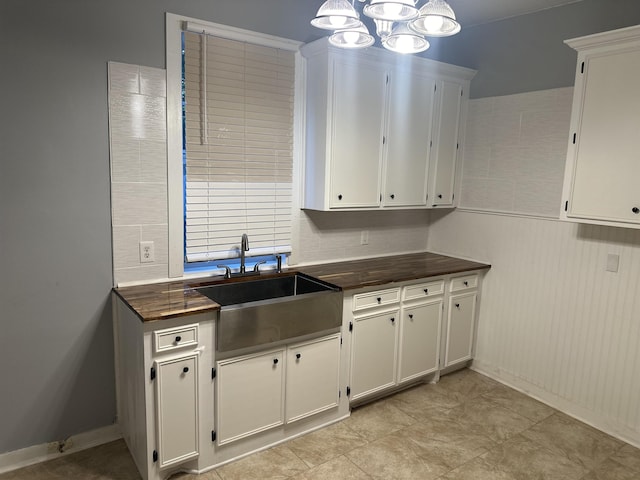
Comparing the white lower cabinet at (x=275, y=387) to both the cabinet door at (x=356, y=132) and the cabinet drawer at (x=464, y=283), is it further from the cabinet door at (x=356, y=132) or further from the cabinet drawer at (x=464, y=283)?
the cabinet drawer at (x=464, y=283)

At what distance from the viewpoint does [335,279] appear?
2.86 metres

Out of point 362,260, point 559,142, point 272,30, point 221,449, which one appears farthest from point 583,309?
point 272,30

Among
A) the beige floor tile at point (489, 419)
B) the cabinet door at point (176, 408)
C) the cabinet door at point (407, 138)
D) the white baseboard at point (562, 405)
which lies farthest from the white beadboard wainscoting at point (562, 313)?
the cabinet door at point (176, 408)

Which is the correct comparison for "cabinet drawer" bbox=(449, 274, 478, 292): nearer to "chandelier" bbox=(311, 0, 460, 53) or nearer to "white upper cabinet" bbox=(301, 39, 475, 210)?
"white upper cabinet" bbox=(301, 39, 475, 210)

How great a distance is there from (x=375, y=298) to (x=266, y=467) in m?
1.15

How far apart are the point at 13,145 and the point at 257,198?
1328 millimetres

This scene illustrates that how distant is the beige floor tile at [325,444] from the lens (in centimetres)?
250

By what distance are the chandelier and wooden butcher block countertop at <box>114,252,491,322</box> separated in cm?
136

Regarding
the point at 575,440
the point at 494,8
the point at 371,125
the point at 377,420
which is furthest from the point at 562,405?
the point at 494,8

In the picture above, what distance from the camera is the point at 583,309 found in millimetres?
2967

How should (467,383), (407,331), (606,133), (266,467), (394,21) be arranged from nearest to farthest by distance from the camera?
(394,21) → (266,467) → (606,133) → (407,331) → (467,383)

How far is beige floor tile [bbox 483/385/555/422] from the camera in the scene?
3023 mm

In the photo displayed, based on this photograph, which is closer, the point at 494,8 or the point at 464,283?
the point at 494,8

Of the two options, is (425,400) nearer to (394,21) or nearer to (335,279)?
(335,279)
